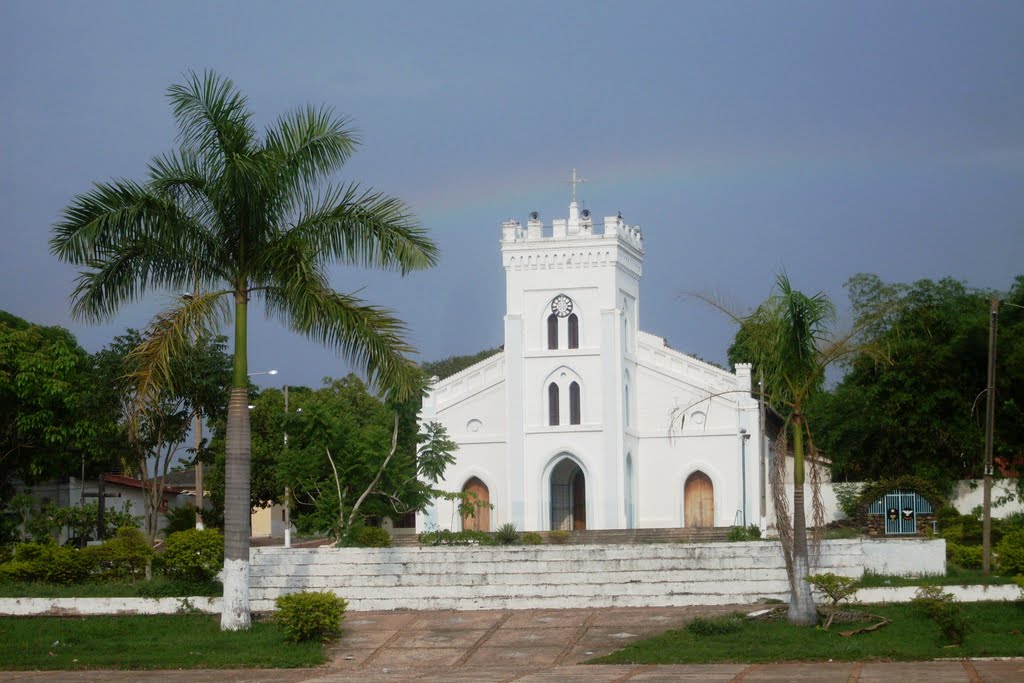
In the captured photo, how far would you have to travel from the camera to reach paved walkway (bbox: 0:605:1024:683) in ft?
56.2

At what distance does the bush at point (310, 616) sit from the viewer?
20.6m

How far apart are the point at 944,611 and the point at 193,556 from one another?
483 inches

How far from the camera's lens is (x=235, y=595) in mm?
21188

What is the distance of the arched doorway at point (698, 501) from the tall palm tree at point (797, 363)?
26.8 m

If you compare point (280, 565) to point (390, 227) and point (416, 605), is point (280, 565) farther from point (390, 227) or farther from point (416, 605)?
point (390, 227)

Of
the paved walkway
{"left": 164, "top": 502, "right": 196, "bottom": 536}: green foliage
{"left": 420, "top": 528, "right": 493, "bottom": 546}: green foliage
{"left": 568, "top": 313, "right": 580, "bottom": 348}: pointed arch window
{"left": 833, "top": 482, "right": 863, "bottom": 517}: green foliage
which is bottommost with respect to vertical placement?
the paved walkway

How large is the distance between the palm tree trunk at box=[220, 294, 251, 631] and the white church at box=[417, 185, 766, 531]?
26.9 metres

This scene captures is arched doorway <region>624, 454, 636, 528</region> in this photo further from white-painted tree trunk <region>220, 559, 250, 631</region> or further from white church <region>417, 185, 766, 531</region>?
white-painted tree trunk <region>220, 559, 250, 631</region>

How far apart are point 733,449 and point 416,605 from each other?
85.6 ft

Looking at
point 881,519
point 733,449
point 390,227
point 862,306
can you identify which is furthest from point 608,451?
point 390,227

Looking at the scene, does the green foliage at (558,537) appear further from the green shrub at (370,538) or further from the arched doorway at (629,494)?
the green shrub at (370,538)

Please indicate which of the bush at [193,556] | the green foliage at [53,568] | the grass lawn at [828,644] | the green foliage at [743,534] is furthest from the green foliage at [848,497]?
the green foliage at [53,568]

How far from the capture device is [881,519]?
1432 inches

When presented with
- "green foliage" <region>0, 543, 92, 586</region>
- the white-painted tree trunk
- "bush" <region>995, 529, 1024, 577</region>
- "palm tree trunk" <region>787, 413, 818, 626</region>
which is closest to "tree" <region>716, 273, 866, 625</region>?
"palm tree trunk" <region>787, 413, 818, 626</region>
